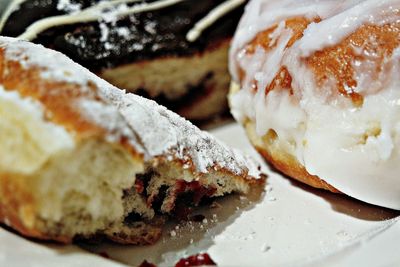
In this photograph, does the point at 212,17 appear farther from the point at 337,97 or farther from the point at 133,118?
the point at 133,118

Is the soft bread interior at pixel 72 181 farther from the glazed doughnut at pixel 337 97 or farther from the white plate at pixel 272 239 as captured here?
the glazed doughnut at pixel 337 97

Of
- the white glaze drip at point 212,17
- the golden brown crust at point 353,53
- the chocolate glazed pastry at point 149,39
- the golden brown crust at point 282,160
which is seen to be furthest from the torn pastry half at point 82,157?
the white glaze drip at point 212,17

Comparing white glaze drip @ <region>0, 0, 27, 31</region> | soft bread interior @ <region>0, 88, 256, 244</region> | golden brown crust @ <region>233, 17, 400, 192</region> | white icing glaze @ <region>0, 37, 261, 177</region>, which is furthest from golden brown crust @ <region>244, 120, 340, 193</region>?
white glaze drip @ <region>0, 0, 27, 31</region>

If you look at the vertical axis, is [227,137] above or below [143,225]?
below

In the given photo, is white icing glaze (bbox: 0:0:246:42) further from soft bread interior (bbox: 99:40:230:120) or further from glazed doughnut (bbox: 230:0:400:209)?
glazed doughnut (bbox: 230:0:400:209)

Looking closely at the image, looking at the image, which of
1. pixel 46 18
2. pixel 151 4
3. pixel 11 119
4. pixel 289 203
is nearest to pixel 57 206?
pixel 11 119

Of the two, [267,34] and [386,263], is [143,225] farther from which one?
[267,34]
